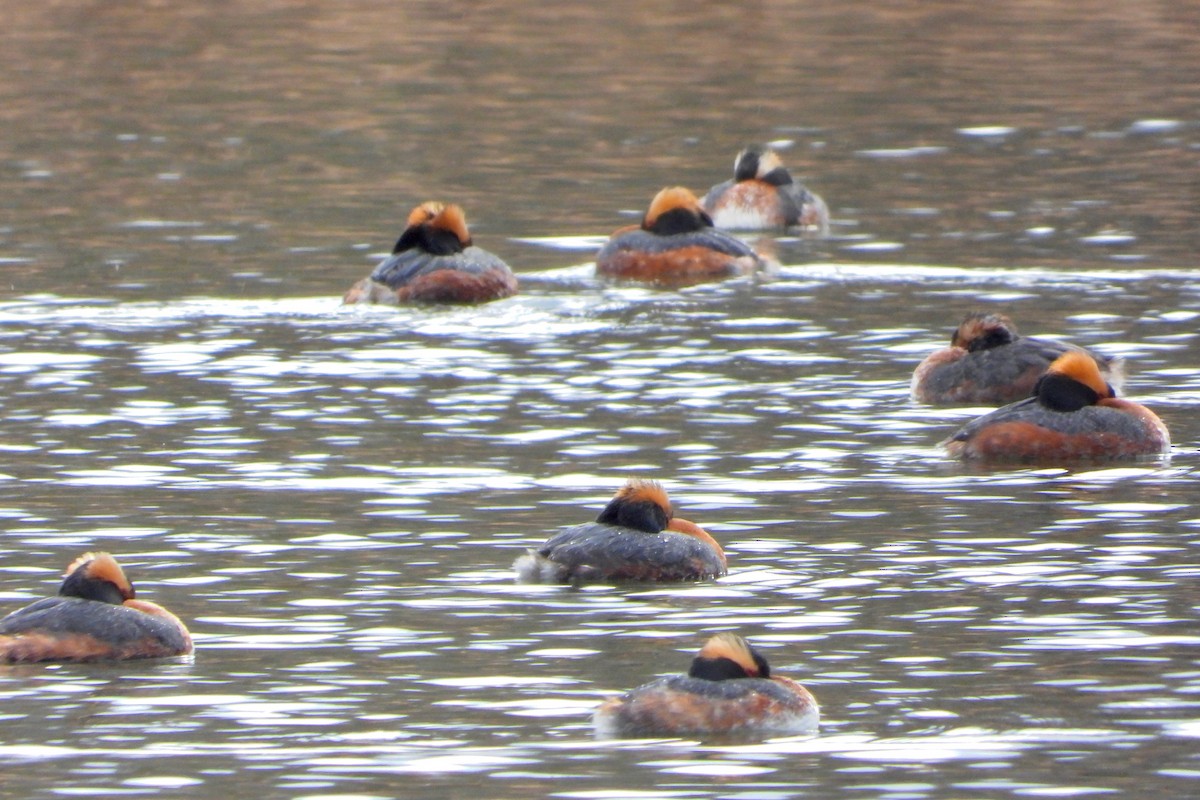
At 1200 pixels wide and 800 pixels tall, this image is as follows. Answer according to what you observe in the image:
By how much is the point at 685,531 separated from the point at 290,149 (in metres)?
17.8

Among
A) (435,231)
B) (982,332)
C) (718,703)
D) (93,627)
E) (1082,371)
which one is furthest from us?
(435,231)

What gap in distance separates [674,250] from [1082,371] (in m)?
7.43

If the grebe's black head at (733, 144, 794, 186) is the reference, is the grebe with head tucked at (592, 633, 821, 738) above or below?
below

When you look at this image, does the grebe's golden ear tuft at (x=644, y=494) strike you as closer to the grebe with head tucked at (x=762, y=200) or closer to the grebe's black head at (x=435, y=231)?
the grebe's black head at (x=435, y=231)

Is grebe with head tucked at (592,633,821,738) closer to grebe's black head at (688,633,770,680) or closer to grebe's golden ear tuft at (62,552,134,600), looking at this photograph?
grebe's black head at (688,633,770,680)

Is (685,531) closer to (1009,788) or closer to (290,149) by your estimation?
(1009,788)

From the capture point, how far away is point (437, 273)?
21.0 m

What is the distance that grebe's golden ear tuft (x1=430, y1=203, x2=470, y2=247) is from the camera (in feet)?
70.0

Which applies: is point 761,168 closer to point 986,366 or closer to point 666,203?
point 666,203

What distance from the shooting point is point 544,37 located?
4016 cm

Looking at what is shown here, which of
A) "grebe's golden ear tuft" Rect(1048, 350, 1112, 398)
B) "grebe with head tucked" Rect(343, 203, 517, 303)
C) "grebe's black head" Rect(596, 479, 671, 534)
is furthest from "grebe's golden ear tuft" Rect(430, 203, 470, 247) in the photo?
"grebe's black head" Rect(596, 479, 671, 534)

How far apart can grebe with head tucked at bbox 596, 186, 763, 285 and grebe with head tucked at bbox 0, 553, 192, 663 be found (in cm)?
1136

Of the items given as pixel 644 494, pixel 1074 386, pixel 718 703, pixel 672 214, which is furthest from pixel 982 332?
pixel 718 703

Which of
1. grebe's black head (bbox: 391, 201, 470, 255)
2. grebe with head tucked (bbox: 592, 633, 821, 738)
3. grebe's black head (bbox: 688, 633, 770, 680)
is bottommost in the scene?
grebe with head tucked (bbox: 592, 633, 821, 738)
